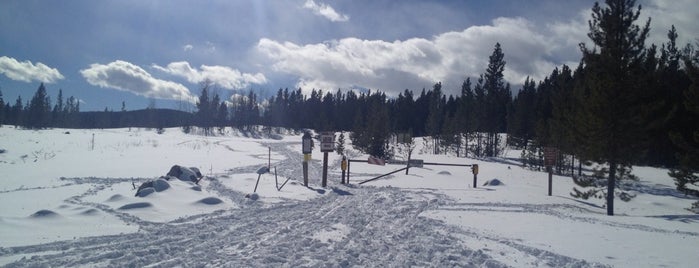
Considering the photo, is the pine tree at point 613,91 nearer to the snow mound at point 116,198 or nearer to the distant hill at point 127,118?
the snow mound at point 116,198

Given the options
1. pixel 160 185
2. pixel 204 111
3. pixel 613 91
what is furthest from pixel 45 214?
pixel 204 111

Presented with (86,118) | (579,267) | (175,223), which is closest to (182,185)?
(175,223)

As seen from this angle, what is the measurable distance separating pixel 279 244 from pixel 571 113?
20392mm

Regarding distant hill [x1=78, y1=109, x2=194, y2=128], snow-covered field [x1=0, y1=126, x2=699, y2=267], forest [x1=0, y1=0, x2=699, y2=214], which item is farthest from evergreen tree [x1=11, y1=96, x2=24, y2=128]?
snow-covered field [x1=0, y1=126, x2=699, y2=267]

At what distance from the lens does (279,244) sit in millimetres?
7473

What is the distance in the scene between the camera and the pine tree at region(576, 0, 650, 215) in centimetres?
1493

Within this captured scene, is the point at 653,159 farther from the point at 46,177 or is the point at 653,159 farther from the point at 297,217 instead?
the point at 46,177

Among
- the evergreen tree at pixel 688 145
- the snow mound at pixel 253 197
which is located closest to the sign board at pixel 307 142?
the snow mound at pixel 253 197

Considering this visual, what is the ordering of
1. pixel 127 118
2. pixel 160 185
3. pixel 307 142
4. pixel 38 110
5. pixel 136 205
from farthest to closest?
pixel 127 118 → pixel 38 110 → pixel 307 142 → pixel 160 185 → pixel 136 205

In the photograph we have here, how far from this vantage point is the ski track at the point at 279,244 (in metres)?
6.38

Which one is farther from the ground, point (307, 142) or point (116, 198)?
point (307, 142)

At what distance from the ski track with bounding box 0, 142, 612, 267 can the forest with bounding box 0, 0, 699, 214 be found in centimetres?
575

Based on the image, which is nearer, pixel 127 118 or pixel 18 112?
pixel 18 112

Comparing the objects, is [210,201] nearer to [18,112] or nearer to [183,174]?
[183,174]
